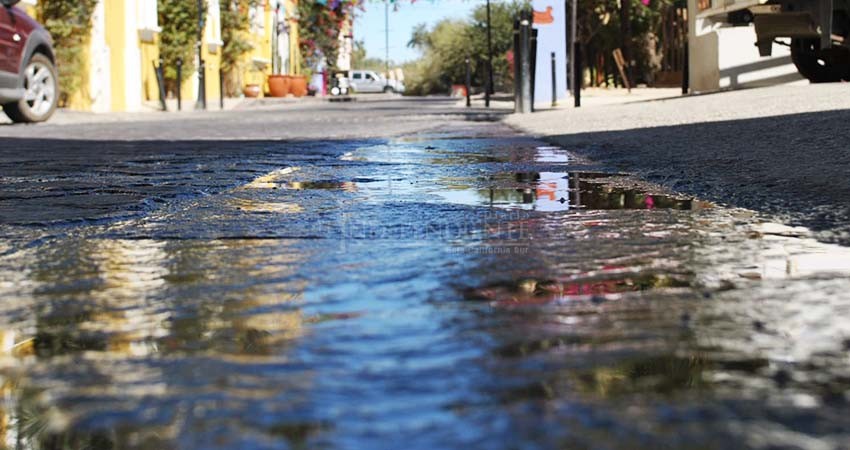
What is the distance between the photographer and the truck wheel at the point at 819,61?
14.2m

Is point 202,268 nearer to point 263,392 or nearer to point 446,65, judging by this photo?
point 263,392

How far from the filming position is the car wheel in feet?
43.4

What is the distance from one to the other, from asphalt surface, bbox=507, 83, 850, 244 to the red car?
5.30m

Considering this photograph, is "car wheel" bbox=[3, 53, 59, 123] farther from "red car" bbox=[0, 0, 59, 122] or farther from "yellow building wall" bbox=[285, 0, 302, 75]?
"yellow building wall" bbox=[285, 0, 302, 75]

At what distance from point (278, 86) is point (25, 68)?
25977 mm

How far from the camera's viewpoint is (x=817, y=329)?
5.83 feet

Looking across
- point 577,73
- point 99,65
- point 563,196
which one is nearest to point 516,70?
point 577,73

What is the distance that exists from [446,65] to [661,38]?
19.3 m

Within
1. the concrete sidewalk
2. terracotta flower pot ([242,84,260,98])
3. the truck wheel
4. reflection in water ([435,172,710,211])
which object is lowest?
reflection in water ([435,172,710,211])

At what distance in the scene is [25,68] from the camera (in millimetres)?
12711

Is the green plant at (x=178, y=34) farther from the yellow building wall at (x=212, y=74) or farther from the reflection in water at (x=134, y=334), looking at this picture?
the reflection in water at (x=134, y=334)

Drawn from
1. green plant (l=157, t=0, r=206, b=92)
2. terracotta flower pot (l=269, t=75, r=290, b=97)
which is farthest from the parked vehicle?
green plant (l=157, t=0, r=206, b=92)

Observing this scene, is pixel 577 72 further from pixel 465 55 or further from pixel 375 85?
pixel 375 85

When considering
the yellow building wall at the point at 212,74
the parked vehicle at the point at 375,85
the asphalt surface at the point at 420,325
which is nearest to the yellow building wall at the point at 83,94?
the yellow building wall at the point at 212,74
